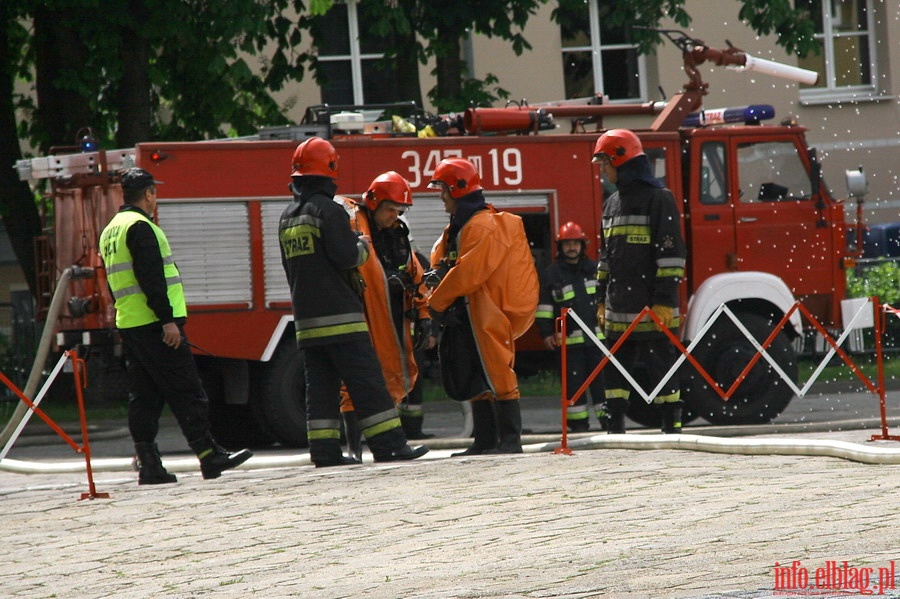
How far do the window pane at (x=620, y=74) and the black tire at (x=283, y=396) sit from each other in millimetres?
11618

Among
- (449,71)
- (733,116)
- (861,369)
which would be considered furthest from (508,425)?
(449,71)

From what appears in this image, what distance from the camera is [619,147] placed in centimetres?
1020

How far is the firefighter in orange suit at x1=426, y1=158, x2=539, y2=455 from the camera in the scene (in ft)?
30.2

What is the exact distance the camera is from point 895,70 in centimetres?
2314

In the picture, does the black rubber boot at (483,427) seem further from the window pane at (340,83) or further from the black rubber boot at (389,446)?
the window pane at (340,83)

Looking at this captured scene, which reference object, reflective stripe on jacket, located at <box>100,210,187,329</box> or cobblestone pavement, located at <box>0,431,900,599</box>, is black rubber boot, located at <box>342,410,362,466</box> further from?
reflective stripe on jacket, located at <box>100,210,187,329</box>

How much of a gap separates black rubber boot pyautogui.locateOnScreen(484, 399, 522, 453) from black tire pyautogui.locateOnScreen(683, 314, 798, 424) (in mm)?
3199

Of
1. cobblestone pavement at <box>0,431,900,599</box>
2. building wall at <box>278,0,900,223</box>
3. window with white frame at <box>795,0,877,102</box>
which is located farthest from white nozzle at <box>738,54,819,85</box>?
window with white frame at <box>795,0,877,102</box>

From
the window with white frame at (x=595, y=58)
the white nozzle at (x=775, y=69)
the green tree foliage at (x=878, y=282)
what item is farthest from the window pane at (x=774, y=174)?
the window with white frame at (x=595, y=58)

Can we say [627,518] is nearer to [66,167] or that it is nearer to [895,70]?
[66,167]

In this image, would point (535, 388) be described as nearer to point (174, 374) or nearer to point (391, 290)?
point (391, 290)

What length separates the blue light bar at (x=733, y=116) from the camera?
13195 millimetres

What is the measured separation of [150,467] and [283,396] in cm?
316

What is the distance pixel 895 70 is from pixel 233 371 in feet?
46.6
